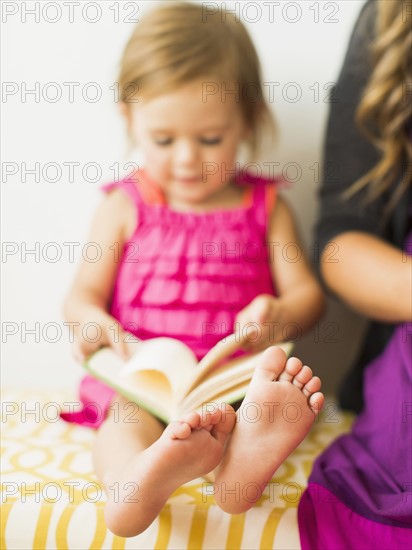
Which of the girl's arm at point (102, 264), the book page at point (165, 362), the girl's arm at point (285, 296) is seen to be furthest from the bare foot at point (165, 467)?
the girl's arm at point (102, 264)

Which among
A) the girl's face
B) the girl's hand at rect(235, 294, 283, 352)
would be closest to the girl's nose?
the girl's face

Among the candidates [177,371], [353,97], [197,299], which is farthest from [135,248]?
[353,97]

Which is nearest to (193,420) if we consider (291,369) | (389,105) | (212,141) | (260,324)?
(291,369)

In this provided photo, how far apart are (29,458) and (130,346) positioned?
7.8 inches

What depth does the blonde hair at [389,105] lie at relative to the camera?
3.34 ft

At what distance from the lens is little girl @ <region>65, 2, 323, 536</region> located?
959 millimetres

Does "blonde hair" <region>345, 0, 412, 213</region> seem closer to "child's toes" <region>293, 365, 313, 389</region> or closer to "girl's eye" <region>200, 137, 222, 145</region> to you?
"girl's eye" <region>200, 137, 222, 145</region>

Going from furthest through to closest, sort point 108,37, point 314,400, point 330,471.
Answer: point 108,37 → point 330,471 → point 314,400

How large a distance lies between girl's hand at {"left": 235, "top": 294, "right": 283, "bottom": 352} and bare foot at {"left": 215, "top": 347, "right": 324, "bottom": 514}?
19 centimetres

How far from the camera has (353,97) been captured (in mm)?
1075

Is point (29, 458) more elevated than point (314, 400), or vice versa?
point (314, 400)

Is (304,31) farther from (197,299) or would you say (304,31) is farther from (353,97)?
(197,299)

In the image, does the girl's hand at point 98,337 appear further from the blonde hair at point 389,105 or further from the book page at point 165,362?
the blonde hair at point 389,105

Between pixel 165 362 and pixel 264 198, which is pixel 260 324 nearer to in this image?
pixel 165 362
